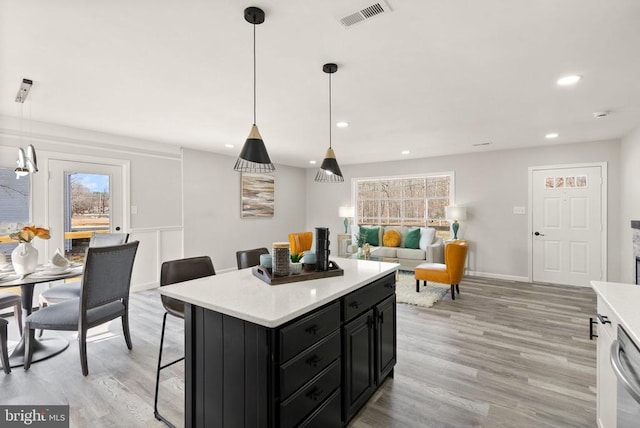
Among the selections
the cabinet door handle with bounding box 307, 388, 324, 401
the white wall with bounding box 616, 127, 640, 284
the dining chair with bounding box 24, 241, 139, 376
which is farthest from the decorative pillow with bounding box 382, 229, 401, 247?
the cabinet door handle with bounding box 307, 388, 324, 401

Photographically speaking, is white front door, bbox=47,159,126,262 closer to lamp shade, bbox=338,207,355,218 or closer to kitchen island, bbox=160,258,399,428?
kitchen island, bbox=160,258,399,428

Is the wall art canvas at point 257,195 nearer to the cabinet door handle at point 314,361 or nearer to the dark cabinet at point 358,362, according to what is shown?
the dark cabinet at point 358,362

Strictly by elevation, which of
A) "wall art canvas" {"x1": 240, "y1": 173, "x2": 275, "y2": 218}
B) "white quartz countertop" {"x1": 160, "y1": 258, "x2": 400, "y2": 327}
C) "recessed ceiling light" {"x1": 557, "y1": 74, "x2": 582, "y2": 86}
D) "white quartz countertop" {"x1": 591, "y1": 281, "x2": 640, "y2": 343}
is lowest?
"white quartz countertop" {"x1": 160, "y1": 258, "x2": 400, "y2": 327}

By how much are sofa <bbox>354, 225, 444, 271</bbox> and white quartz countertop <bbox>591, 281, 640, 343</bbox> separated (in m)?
4.07

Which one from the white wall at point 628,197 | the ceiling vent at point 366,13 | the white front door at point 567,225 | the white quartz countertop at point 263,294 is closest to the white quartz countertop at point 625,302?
the white quartz countertop at point 263,294

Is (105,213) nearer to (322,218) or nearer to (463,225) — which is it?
(322,218)

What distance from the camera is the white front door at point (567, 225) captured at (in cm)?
504

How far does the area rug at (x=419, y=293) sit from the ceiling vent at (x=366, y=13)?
11.4ft

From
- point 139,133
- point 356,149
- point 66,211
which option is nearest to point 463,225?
point 356,149

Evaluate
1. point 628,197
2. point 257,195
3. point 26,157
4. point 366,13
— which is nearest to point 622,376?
point 366,13

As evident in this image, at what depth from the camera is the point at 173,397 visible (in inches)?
85.0

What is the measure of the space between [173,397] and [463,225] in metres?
5.63

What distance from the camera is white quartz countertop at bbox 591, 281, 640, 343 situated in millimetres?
1142

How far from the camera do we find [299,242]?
657cm
